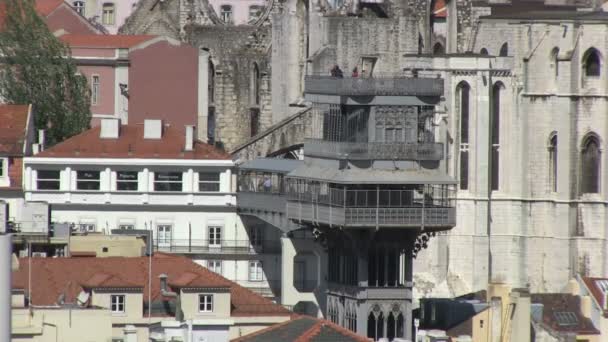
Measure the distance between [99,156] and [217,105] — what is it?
3384cm

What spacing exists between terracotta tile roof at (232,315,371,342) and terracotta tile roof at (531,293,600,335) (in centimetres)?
1490

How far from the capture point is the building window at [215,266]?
119 metres

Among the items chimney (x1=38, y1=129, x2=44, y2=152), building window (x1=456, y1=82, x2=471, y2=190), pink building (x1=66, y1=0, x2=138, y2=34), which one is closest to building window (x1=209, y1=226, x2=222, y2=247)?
chimney (x1=38, y1=129, x2=44, y2=152)

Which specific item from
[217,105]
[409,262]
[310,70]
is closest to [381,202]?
[409,262]

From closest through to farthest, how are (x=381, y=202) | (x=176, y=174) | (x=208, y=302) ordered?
(x=208, y=302)
(x=381, y=202)
(x=176, y=174)

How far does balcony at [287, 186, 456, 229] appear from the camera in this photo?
109 m

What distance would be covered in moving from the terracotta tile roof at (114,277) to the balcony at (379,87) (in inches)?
369

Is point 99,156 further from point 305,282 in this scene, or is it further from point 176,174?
point 305,282

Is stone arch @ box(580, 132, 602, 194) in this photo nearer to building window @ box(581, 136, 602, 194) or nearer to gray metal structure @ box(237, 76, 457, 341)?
building window @ box(581, 136, 602, 194)

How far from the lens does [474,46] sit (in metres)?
135

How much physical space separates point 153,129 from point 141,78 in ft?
63.7

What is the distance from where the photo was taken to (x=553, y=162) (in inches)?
5177

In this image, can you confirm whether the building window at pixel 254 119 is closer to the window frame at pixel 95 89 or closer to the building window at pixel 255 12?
the building window at pixel 255 12

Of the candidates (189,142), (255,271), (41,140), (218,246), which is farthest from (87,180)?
(41,140)
